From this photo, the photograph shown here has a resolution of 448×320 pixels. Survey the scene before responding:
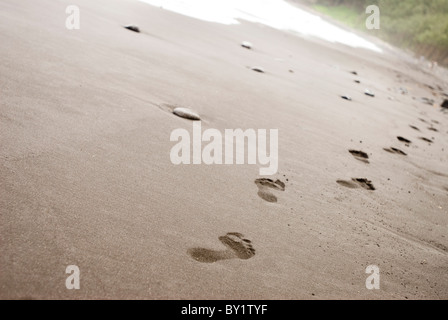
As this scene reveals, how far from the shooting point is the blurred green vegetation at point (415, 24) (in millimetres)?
24641

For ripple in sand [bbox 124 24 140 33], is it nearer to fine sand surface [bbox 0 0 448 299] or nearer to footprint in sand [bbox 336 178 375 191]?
fine sand surface [bbox 0 0 448 299]

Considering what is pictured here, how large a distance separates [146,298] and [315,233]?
124cm

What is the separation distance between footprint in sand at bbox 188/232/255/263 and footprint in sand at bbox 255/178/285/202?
54cm

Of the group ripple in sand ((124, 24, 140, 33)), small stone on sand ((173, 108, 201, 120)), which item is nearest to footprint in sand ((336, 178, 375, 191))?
small stone on sand ((173, 108, 201, 120))

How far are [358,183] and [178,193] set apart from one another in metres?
1.81

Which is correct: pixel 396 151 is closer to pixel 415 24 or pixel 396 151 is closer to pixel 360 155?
pixel 360 155

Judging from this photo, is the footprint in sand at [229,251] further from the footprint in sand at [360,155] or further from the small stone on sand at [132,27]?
the small stone on sand at [132,27]

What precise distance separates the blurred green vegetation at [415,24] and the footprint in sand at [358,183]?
85.6 ft

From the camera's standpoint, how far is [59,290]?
4.40 feet

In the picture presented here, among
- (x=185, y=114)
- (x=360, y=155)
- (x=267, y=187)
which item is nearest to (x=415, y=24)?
(x=360, y=155)

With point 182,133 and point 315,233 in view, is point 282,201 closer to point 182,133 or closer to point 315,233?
point 315,233

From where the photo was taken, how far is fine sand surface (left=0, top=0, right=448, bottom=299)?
157 cm

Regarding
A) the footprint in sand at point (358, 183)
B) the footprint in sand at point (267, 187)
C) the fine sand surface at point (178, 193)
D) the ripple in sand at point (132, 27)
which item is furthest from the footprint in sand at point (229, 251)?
the ripple in sand at point (132, 27)
